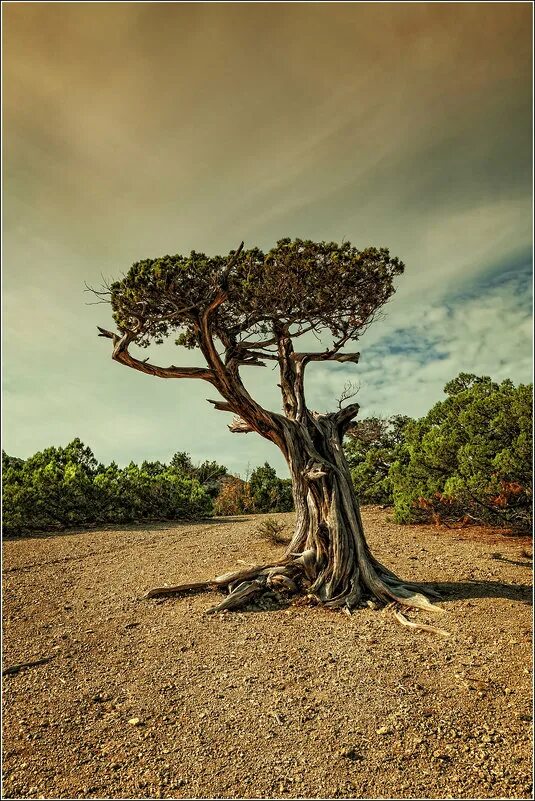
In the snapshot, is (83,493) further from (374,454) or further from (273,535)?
(374,454)

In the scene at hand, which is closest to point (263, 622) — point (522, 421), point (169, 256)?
point (169, 256)

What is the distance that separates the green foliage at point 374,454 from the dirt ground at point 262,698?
827cm

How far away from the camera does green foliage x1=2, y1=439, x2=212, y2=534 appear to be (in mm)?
12914

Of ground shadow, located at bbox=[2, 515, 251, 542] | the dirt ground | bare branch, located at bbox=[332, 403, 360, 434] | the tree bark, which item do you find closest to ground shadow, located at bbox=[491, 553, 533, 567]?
the dirt ground

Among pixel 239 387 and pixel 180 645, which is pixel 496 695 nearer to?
pixel 180 645

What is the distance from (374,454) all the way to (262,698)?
41.5 ft

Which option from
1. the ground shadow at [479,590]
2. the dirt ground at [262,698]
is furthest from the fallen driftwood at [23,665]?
the ground shadow at [479,590]

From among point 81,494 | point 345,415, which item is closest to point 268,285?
point 345,415

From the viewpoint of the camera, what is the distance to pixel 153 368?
8.13 meters

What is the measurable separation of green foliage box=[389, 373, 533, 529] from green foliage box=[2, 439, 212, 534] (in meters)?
7.94

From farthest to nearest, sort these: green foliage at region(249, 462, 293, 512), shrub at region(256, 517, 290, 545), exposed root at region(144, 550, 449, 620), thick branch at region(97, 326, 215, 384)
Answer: green foliage at region(249, 462, 293, 512), shrub at region(256, 517, 290, 545), thick branch at region(97, 326, 215, 384), exposed root at region(144, 550, 449, 620)

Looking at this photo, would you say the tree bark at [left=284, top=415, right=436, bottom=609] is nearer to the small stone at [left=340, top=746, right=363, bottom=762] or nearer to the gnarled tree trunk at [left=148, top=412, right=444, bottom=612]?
the gnarled tree trunk at [left=148, top=412, right=444, bottom=612]

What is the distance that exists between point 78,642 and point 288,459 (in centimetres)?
412

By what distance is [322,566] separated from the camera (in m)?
7.61
